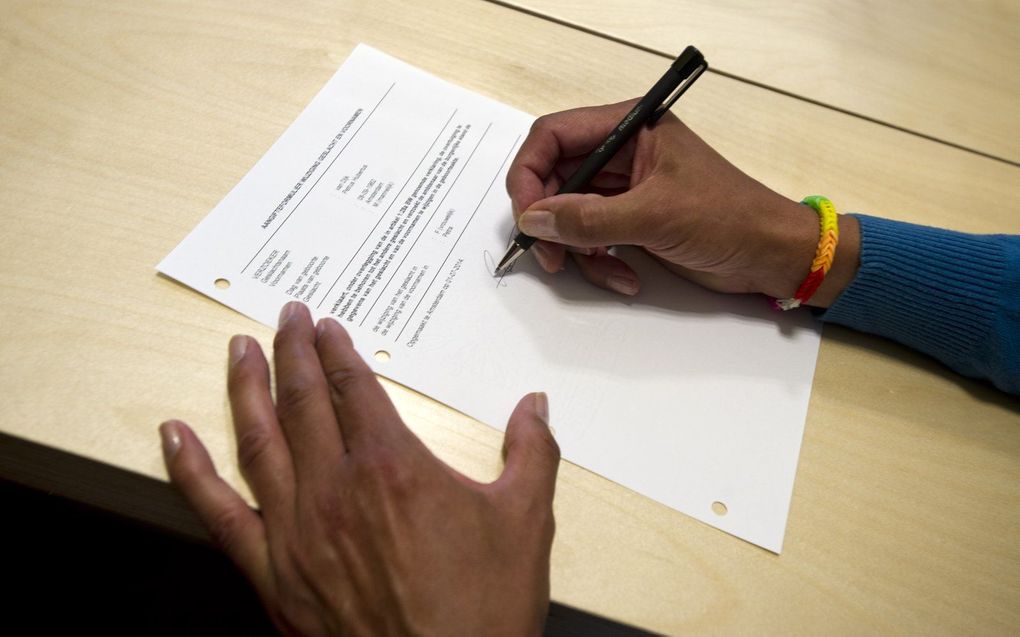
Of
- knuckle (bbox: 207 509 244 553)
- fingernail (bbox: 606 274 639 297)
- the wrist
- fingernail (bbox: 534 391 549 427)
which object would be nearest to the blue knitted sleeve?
the wrist

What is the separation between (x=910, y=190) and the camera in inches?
28.7

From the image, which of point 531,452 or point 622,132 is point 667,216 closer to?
point 622,132

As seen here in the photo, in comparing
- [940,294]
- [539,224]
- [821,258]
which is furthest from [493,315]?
[940,294]

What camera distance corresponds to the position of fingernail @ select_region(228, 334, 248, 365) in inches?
19.1

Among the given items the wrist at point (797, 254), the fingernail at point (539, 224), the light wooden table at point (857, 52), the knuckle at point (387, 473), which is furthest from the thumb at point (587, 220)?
the light wooden table at point (857, 52)

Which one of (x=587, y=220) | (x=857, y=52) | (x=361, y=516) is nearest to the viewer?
(x=361, y=516)

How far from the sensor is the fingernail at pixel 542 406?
19.8 inches

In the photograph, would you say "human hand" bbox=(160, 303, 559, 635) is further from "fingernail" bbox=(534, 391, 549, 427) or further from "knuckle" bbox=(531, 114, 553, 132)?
"knuckle" bbox=(531, 114, 553, 132)

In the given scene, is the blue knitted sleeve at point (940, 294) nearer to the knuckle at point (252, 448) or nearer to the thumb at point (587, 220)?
the thumb at point (587, 220)

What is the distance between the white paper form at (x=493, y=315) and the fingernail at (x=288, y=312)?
0.05 feet

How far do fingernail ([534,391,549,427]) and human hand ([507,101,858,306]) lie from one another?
5.3 inches

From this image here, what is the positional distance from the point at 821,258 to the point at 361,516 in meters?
0.46

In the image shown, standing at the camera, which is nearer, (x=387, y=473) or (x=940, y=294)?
(x=387, y=473)

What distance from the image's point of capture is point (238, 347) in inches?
19.3
